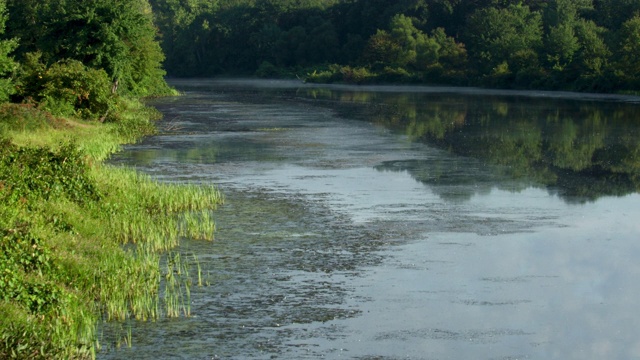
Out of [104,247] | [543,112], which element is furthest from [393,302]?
[543,112]

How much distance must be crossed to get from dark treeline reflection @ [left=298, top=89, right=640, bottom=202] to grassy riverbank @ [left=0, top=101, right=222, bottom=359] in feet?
28.9

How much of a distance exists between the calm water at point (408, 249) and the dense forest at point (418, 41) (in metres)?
54.3

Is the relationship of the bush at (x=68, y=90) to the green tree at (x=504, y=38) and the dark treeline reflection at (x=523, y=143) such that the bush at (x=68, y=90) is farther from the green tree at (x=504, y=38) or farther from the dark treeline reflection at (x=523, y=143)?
the green tree at (x=504, y=38)

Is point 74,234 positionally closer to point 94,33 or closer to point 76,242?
point 76,242

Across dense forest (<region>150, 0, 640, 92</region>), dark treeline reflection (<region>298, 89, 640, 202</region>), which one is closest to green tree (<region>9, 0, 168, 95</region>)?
dark treeline reflection (<region>298, 89, 640, 202</region>)

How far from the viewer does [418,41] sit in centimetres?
13088

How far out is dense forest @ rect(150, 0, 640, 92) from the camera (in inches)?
3821

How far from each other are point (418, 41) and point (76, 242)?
11591 centimetres

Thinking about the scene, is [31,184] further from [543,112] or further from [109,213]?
[543,112]

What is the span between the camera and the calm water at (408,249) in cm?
1423

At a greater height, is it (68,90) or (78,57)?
(78,57)

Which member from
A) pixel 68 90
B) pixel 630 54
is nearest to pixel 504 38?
pixel 630 54

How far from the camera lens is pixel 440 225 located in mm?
22922

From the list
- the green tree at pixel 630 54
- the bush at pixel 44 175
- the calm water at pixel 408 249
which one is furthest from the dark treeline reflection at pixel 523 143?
the green tree at pixel 630 54
